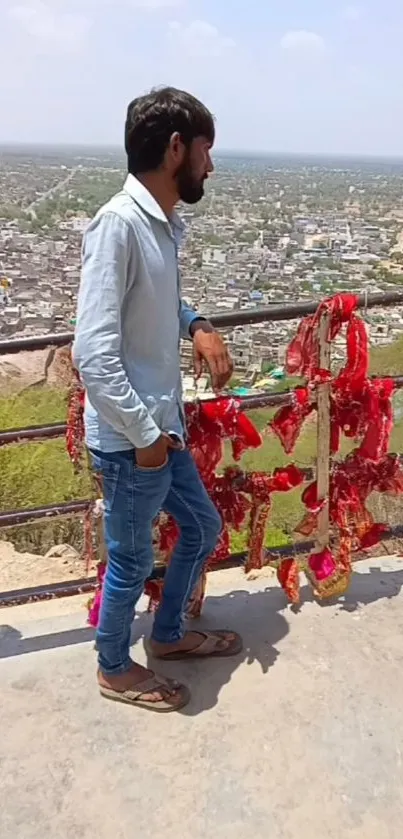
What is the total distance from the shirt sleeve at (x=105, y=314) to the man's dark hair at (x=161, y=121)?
227 mm

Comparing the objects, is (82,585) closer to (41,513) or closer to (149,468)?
(41,513)

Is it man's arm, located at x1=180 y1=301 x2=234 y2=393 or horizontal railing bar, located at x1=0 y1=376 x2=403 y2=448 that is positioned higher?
man's arm, located at x1=180 y1=301 x2=234 y2=393

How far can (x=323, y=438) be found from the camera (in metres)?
2.90

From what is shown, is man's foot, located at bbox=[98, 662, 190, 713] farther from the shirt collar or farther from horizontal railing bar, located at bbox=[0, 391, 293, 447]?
the shirt collar

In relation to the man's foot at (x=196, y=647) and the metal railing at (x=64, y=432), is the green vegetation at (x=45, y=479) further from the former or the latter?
the man's foot at (x=196, y=647)

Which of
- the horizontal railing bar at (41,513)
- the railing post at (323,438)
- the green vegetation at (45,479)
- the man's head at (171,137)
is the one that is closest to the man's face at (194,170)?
the man's head at (171,137)

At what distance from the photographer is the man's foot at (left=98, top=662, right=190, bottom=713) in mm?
2373

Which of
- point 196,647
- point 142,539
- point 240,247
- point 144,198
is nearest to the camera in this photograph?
point 144,198

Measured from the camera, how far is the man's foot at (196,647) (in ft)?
8.54

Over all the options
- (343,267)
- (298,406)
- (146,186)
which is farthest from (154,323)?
(343,267)

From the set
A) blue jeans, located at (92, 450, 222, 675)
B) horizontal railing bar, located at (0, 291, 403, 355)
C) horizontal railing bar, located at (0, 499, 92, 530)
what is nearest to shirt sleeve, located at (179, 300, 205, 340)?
horizontal railing bar, located at (0, 291, 403, 355)

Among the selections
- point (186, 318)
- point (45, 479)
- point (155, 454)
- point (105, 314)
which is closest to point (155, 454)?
point (155, 454)

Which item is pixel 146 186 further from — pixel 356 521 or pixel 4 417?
pixel 4 417

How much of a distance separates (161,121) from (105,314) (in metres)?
0.50
